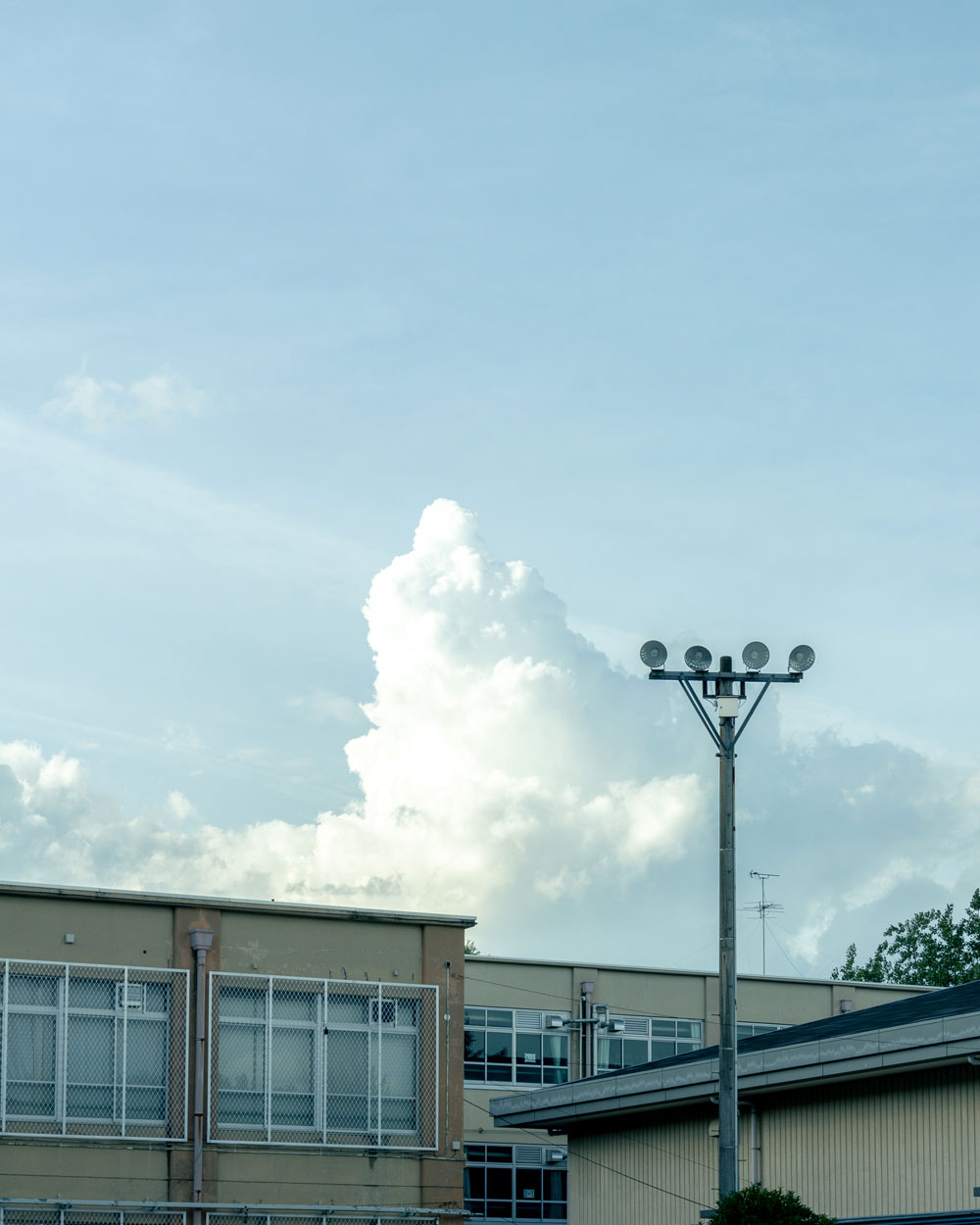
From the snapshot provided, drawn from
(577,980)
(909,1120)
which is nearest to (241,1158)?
(909,1120)

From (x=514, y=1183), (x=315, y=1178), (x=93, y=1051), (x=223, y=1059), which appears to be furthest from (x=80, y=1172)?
(x=514, y=1183)

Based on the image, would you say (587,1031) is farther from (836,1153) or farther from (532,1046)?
(836,1153)

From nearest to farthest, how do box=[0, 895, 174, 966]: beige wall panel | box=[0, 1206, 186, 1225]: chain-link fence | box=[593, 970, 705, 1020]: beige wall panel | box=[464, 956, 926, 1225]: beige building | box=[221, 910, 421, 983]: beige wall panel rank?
box=[0, 1206, 186, 1225]: chain-link fence
box=[0, 895, 174, 966]: beige wall panel
box=[221, 910, 421, 983]: beige wall panel
box=[464, 956, 926, 1225]: beige building
box=[593, 970, 705, 1020]: beige wall panel

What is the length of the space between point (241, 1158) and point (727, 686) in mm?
11407

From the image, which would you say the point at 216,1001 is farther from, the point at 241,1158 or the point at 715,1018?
the point at 715,1018

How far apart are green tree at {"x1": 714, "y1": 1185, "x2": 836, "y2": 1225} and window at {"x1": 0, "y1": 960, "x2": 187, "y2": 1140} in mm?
9648

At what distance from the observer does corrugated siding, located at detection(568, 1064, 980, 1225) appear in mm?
24109

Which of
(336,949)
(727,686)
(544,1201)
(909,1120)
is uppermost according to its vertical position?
(727,686)

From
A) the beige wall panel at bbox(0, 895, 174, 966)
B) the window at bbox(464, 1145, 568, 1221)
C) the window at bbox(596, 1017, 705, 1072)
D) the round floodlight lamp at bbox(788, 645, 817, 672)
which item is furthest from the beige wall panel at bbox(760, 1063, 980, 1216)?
the window at bbox(464, 1145, 568, 1221)

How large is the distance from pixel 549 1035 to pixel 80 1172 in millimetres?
25996

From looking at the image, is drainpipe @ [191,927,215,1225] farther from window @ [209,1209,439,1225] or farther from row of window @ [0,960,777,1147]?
window @ [209,1209,439,1225]

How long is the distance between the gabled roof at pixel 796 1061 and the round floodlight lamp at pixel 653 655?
5708 millimetres

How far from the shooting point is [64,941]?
2847 cm

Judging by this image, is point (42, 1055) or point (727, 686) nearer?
point (727, 686)
